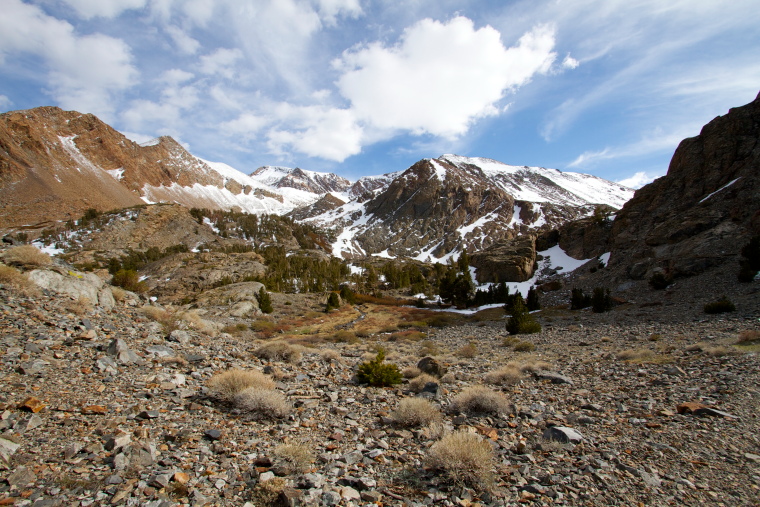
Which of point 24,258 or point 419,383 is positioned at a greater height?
point 24,258

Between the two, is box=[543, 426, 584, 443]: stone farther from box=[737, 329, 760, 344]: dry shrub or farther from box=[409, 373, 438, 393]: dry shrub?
box=[737, 329, 760, 344]: dry shrub

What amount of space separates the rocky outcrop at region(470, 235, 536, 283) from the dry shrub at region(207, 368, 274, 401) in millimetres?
80226

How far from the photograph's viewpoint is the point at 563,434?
20.2 feet

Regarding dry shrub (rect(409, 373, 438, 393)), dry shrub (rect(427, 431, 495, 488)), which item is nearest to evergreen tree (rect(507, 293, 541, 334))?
dry shrub (rect(409, 373, 438, 393))

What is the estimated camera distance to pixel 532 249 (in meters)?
90.2

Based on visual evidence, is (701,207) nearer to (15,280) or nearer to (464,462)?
(464,462)

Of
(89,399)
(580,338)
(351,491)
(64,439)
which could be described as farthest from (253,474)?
(580,338)

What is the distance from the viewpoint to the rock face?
120ft

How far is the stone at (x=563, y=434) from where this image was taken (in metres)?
6.10

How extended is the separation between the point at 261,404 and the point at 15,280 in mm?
11230

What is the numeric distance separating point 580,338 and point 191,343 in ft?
68.6

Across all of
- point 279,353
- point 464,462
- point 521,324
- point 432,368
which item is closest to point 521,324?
point 521,324

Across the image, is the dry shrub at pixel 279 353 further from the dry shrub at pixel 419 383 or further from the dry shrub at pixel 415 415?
the dry shrub at pixel 415 415

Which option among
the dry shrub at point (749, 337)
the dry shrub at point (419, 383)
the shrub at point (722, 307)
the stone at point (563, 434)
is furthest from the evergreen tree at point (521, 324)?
the stone at point (563, 434)
